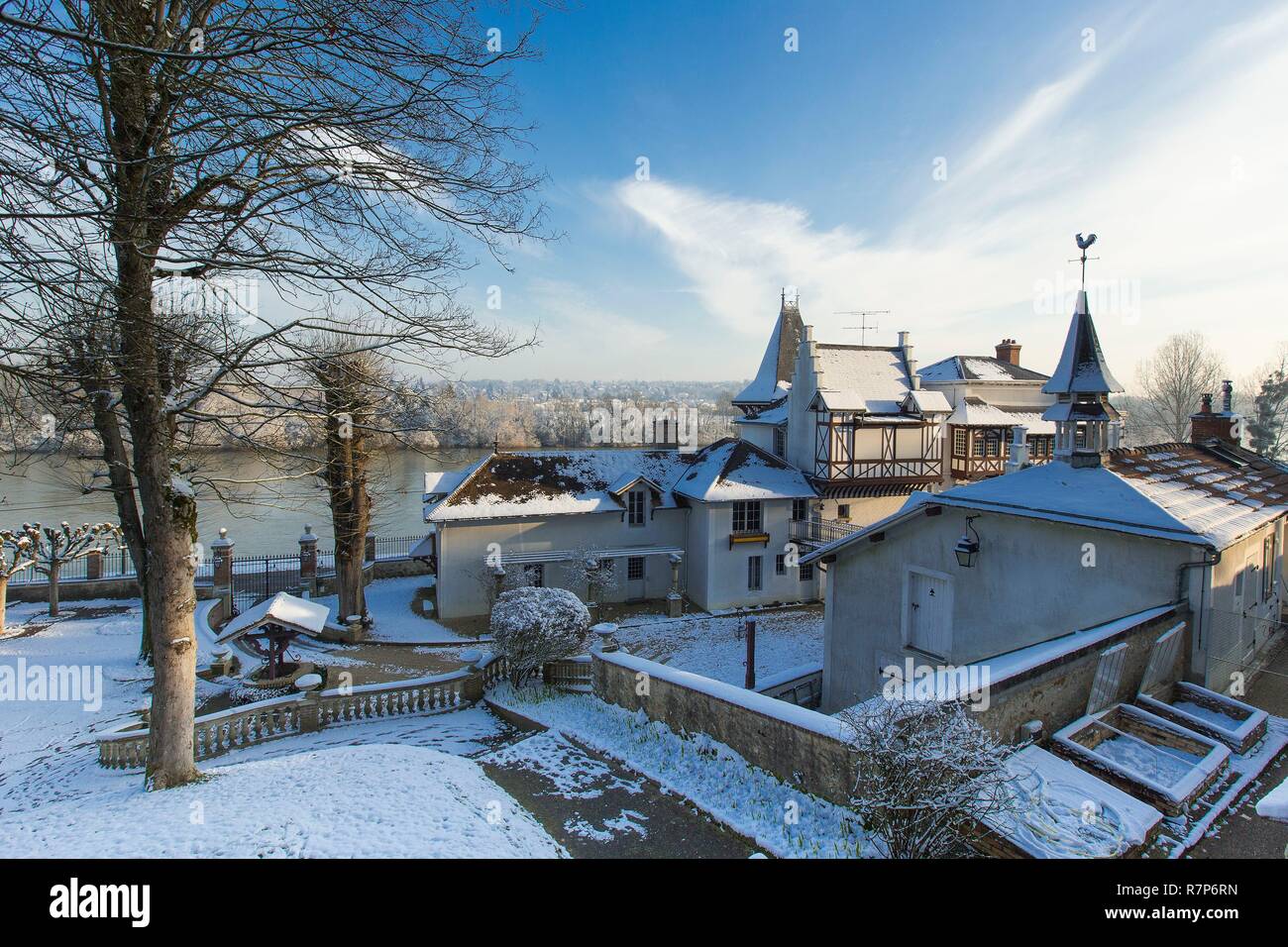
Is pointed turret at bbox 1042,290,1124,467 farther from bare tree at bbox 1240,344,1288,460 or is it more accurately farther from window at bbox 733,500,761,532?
bare tree at bbox 1240,344,1288,460

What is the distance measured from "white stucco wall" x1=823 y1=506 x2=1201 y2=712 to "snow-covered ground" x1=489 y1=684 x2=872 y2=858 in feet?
17.1

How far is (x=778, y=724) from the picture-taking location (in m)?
7.67

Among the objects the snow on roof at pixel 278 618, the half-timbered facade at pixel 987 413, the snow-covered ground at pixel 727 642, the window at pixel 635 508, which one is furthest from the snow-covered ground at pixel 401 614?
the half-timbered facade at pixel 987 413

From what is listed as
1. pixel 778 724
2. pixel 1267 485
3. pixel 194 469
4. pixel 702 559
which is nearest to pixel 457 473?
pixel 702 559

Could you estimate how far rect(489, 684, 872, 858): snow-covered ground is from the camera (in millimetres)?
6516

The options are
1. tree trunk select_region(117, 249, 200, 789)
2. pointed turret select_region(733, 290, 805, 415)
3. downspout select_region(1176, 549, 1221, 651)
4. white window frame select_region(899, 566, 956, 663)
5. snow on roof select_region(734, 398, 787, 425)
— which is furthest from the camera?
pointed turret select_region(733, 290, 805, 415)

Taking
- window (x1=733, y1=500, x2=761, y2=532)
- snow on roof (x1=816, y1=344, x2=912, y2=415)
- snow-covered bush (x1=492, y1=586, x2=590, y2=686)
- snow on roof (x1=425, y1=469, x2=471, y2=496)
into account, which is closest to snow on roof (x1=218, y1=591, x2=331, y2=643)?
snow-covered bush (x1=492, y1=586, x2=590, y2=686)

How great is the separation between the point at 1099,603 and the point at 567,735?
26.8 ft

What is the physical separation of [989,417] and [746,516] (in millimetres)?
11324

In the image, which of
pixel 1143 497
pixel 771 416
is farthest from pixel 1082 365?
pixel 771 416

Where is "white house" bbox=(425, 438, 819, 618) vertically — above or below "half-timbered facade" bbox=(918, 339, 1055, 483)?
below

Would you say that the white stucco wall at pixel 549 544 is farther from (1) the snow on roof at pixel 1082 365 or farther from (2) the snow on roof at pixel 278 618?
(1) the snow on roof at pixel 1082 365
